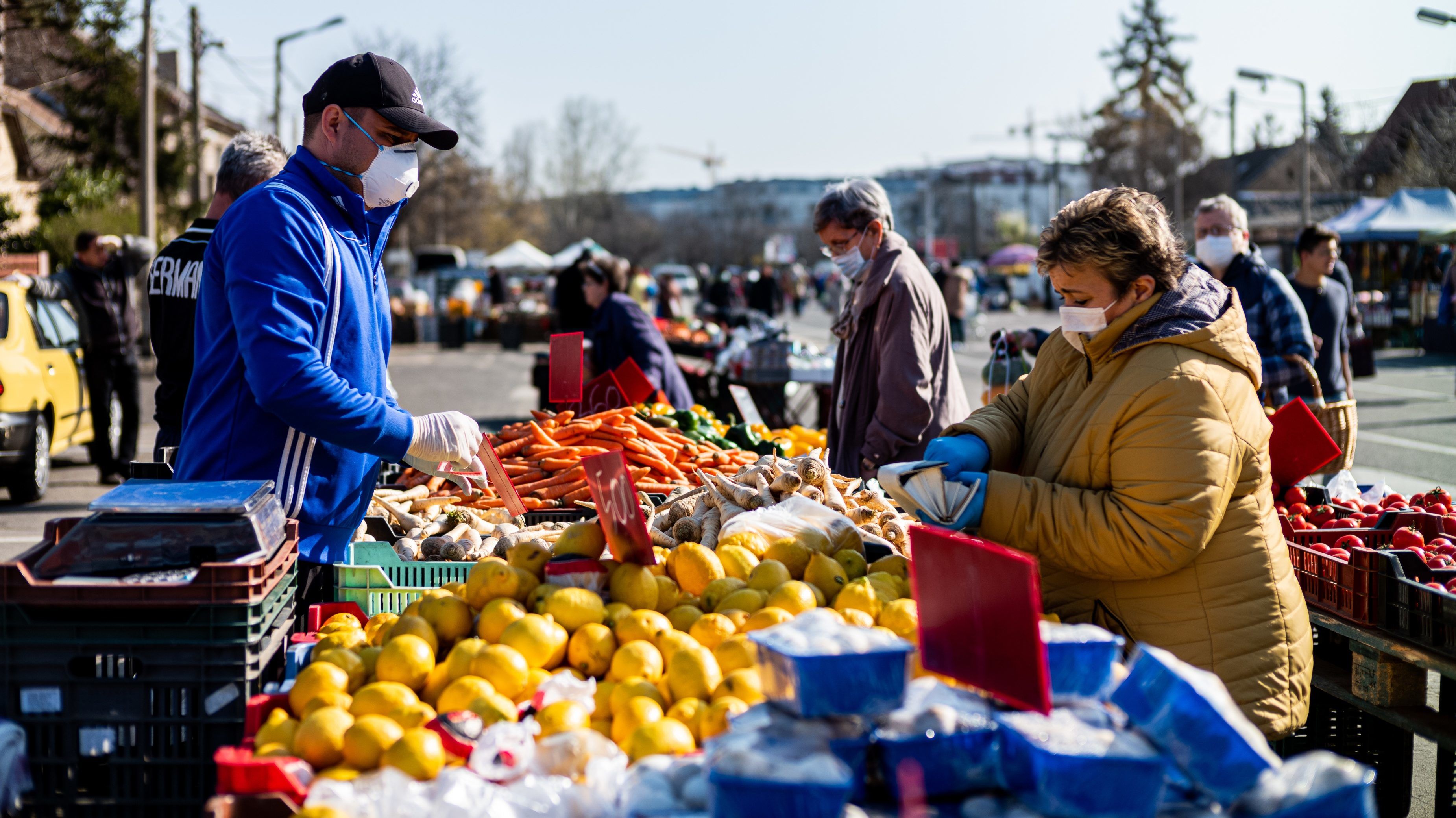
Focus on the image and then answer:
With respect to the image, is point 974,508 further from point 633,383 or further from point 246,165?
point 633,383

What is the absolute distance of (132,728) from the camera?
82.0 inches

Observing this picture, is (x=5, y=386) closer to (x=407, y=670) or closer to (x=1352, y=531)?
(x=407, y=670)

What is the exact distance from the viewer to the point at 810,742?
169cm

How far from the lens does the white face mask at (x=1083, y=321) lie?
8.48 feet

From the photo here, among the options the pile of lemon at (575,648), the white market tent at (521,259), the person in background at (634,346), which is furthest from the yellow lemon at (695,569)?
the white market tent at (521,259)

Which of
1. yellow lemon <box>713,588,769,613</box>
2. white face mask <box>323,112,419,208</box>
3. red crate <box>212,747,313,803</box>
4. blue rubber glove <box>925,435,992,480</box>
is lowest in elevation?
red crate <box>212,747,313,803</box>

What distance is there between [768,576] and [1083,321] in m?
0.93

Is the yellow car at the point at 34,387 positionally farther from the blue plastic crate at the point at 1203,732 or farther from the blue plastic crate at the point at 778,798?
the blue plastic crate at the point at 1203,732

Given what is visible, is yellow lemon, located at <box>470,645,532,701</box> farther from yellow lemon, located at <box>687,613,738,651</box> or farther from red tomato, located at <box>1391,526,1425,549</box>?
red tomato, located at <box>1391,526,1425,549</box>

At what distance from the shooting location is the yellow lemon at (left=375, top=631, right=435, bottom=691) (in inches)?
88.4

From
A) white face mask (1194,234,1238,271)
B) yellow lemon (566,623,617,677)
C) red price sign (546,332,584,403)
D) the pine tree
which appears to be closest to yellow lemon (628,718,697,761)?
yellow lemon (566,623,617,677)

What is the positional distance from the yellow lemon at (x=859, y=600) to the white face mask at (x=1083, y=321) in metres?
0.76

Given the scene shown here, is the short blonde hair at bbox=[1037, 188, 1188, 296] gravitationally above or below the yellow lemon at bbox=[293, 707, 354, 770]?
above

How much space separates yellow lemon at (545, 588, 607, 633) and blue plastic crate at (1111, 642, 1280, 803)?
1171 millimetres
